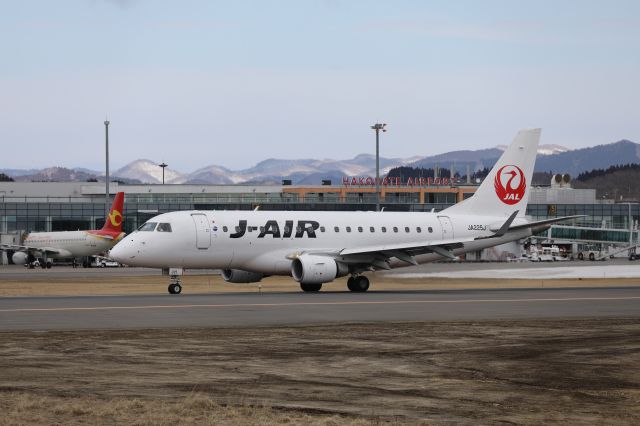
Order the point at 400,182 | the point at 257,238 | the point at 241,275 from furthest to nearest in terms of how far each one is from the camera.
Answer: the point at 400,182, the point at 241,275, the point at 257,238

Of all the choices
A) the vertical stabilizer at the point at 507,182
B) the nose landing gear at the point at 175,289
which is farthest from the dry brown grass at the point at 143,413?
the vertical stabilizer at the point at 507,182

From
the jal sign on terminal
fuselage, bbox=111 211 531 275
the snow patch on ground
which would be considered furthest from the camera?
the jal sign on terminal

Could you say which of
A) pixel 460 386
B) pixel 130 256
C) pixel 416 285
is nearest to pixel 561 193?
pixel 416 285

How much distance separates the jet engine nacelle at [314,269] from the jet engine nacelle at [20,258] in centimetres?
7760

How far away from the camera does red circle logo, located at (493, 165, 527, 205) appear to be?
5591 centimetres

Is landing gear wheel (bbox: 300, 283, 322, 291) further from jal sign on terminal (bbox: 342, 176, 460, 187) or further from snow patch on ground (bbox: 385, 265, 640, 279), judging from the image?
jal sign on terminal (bbox: 342, 176, 460, 187)

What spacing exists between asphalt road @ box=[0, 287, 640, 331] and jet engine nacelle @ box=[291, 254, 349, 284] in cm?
218

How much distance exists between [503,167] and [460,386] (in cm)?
4047

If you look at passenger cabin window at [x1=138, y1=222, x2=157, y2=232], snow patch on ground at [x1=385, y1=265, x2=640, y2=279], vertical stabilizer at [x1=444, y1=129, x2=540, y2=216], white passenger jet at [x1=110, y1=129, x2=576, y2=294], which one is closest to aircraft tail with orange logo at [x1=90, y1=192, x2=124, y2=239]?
snow patch on ground at [x1=385, y1=265, x2=640, y2=279]

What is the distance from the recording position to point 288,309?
113 feet

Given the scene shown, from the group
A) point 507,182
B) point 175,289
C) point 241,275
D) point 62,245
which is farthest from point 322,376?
point 62,245

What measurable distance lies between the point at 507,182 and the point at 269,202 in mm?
107921

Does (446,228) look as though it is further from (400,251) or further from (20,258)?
(20,258)

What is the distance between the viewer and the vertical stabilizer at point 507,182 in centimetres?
5575
